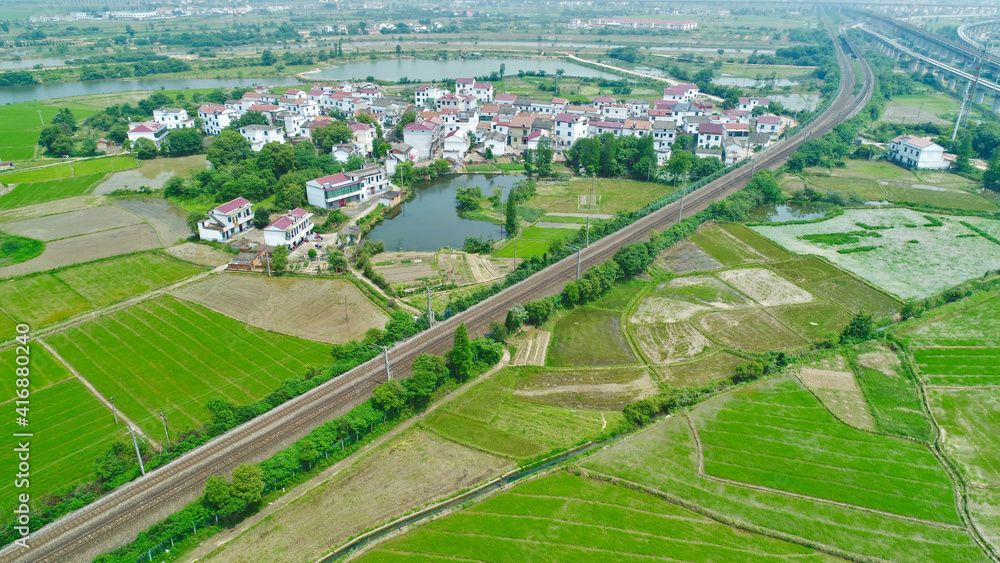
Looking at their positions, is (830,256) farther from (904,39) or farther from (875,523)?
(904,39)

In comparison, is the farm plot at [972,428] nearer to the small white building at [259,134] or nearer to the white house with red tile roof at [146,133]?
the small white building at [259,134]

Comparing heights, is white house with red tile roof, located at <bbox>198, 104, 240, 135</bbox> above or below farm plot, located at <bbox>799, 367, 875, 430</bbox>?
above

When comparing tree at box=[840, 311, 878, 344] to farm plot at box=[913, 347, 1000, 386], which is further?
tree at box=[840, 311, 878, 344]

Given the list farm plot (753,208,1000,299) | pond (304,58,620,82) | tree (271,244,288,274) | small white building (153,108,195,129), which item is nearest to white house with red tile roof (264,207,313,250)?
tree (271,244,288,274)

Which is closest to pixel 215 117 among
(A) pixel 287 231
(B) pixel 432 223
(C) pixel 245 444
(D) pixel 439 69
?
(A) pixel 287 231

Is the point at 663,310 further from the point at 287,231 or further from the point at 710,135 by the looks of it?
the point at 710,135

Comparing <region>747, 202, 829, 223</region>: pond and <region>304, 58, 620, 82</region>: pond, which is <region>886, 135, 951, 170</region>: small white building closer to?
<region>747, 202, 829, 223</region>: pond

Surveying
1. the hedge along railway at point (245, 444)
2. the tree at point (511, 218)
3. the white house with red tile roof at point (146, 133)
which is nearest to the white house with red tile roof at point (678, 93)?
the tree at point (511, 218)
